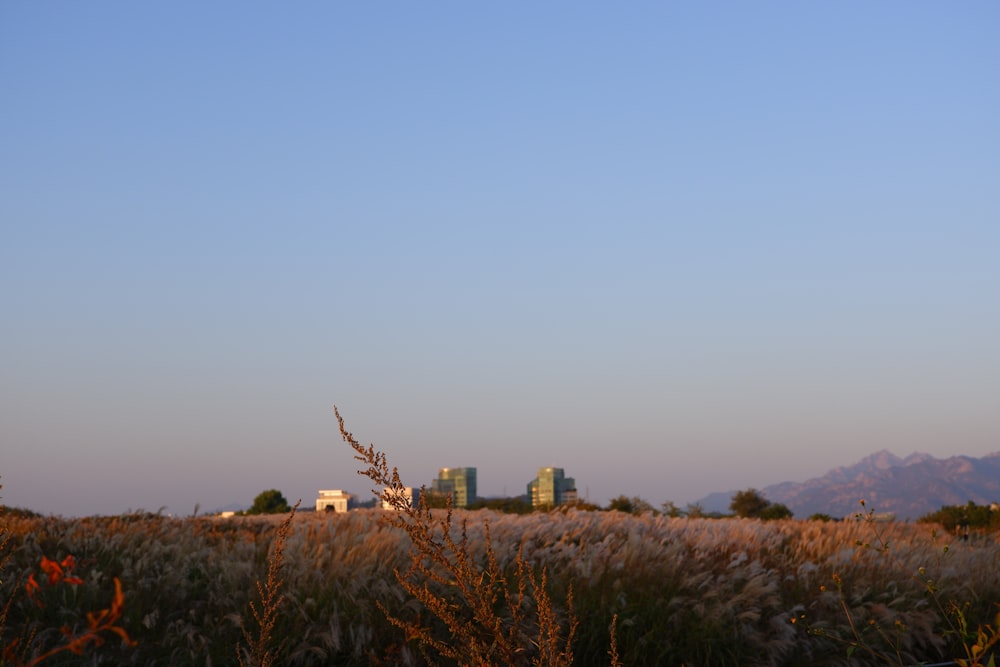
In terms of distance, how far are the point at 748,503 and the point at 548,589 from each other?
68.3 ft

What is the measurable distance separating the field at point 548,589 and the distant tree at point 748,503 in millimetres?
16271

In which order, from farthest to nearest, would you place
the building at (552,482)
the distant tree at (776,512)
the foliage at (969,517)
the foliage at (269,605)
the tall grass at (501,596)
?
the building at (552,482)
the distant tree at (776,512)
the foliage at (969,517)
the tall grass at (501,596)
the foliage at (269,605)

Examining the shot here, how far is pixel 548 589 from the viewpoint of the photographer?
7.83 m

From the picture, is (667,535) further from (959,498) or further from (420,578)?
(959,498)

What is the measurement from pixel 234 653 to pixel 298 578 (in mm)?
906

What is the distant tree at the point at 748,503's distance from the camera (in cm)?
2677

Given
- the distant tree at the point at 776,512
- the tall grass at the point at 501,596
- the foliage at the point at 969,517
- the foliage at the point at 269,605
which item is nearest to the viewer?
the foliage at the point at 269,605

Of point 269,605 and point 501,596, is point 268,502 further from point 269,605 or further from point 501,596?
point 269,605

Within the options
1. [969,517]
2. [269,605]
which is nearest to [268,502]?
[969,517]

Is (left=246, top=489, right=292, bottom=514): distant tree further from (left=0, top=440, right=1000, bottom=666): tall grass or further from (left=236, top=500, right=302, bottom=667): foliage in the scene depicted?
(left=236, top=500, right=302, bottom=667): foliage

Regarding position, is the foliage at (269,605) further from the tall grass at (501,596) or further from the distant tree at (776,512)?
the distant tree at (776,512)

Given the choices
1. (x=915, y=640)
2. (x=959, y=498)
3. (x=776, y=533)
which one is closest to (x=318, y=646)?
(x=915, y=640)

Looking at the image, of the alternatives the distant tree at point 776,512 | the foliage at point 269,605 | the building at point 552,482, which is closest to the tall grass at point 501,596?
the foliage at point 269,605

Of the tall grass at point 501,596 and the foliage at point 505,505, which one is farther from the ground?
the foliage at point 505,505
